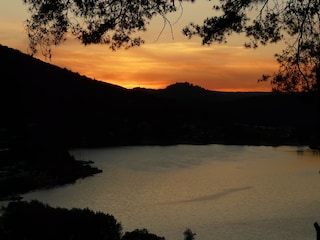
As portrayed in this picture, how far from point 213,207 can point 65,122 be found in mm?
111634

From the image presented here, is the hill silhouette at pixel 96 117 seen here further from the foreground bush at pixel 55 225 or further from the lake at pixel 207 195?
the foreground bush at pixel 55 225

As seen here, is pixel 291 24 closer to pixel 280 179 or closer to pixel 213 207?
pixel 213 207

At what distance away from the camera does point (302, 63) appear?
1038 centimetres

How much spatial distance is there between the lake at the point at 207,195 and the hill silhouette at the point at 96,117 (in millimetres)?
29637

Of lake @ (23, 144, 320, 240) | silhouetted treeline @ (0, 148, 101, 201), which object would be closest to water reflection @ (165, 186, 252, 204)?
lake @ (23, 144, 320, 240)

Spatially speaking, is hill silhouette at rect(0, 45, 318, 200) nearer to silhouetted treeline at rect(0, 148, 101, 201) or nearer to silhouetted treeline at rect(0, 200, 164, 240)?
silhouetted treeline at rect(0, 148, 101, 201)

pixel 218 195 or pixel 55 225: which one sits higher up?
pixel 55 225

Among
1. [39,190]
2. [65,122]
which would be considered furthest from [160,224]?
[65,122]

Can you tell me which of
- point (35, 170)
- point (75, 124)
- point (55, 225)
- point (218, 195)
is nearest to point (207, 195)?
point (218, 195)

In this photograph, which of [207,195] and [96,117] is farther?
[96,117]

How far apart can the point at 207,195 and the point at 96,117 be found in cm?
11017

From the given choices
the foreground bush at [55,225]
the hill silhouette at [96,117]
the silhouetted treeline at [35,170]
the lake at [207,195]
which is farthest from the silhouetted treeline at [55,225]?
the hill silhouette at [96,117]

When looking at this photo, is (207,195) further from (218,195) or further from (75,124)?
(75,124)

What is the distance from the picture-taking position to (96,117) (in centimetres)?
17900
